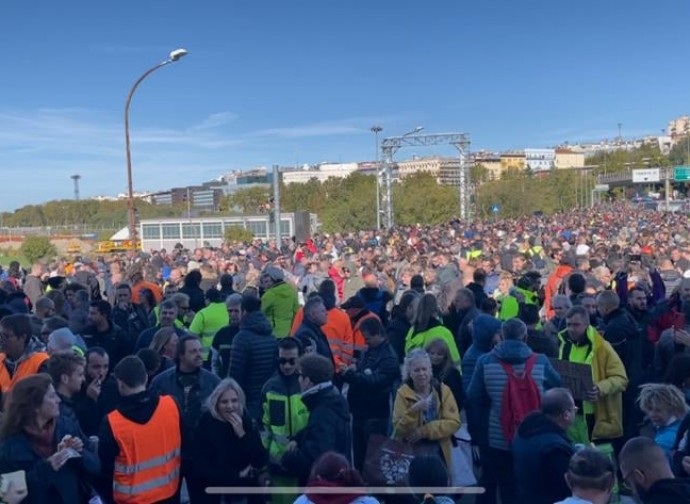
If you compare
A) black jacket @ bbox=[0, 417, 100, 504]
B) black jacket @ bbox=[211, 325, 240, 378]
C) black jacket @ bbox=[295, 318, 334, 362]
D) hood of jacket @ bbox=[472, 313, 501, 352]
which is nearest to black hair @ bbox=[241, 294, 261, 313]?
black jacket @ bbox=[295, 318, 334, 362]

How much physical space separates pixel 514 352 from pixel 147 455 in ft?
8.21

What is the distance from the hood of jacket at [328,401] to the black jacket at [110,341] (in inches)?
127

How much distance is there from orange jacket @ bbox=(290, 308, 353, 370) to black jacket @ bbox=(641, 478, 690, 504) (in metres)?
4.42

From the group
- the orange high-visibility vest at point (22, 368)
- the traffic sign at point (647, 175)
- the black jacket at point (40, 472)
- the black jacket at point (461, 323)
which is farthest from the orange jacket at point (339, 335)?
the traffic sign at point (647, 175)

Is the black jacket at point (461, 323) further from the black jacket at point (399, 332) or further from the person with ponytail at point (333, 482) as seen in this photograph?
the person with ponytail at point (333, 482)

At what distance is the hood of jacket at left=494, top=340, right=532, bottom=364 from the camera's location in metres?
5.37

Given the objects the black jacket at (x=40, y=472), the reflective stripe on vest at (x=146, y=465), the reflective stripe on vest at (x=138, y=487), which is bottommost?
the reflective stripe on vest at (x=138, y=487)

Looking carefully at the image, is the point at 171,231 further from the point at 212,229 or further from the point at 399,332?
the point at 399,332

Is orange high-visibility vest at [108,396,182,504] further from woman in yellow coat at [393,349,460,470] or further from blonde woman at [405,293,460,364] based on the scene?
blonde woman at [405,293,460,364]

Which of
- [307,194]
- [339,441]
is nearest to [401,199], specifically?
[307,194]

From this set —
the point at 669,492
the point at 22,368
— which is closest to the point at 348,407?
the point at 22,368

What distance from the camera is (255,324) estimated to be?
667 centimetres

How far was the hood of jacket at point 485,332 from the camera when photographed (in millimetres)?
6184

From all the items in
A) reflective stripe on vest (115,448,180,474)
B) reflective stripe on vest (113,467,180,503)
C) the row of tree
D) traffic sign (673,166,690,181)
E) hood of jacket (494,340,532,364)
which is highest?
traffic sign (673,166,690,181)
